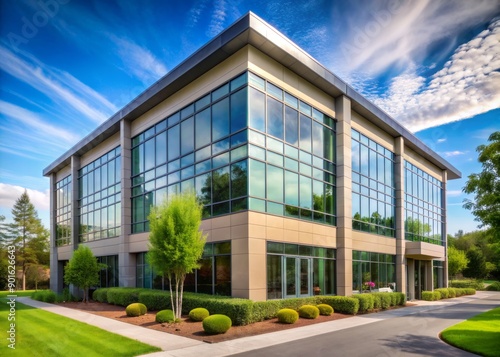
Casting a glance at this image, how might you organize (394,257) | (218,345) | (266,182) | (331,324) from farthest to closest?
(394,257)
(266,182)
(331,324)
(218,345)

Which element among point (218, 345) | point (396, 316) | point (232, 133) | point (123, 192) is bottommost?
point (396, 316)

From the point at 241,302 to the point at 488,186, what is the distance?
13.8 metres

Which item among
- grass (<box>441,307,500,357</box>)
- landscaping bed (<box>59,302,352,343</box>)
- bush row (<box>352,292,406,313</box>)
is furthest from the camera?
bush row (<box>352,292,406,313</box>)

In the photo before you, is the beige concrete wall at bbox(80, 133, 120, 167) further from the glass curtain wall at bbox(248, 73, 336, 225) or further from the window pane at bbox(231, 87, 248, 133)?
the glass curtain wall at bbox(248, 73, 336, 225)

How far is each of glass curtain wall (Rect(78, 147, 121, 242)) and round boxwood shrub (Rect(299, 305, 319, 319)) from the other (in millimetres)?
16184

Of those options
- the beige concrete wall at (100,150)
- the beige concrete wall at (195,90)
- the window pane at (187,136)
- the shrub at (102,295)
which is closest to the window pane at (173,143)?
the window pane at (187,136)

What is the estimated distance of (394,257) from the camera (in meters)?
30.5

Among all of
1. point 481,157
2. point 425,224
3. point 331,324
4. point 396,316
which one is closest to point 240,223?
point 331,324

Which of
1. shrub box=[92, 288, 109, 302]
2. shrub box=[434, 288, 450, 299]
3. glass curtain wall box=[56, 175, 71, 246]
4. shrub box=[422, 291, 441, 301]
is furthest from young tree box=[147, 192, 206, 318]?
shrub box=[434, 288, 450, 299]

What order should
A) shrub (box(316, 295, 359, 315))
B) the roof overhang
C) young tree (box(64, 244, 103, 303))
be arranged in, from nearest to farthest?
the roof overhang < shrub (box(316, 295, 359, 315)) < young tree (box(64, 244, 103, 303))

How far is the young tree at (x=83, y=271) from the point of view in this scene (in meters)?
27.0

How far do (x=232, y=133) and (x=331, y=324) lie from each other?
1014 cm

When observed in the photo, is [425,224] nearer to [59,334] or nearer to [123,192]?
[123,192]

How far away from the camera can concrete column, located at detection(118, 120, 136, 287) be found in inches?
1055
